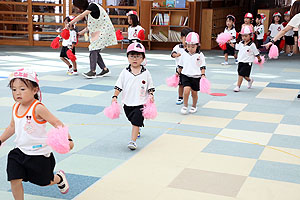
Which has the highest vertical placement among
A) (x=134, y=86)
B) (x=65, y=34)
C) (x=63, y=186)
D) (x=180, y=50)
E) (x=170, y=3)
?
(x=170, y=3)

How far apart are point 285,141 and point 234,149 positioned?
0.83 meters

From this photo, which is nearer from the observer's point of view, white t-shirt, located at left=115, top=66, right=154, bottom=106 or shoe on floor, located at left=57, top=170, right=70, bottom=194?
shoe on floor, located at left=57, top=170, right=70, bottom=194

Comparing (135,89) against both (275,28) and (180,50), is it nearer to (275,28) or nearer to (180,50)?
(180,50)

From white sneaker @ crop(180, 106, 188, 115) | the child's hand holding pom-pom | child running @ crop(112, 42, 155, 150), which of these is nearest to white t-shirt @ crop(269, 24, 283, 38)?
white sneaker @ crop(180, 106, 188, 115)

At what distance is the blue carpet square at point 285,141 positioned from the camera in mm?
5586

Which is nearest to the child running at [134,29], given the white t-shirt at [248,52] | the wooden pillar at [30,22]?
the white t-shirt at [248,52]

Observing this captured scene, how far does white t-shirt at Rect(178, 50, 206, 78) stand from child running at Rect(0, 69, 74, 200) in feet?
12.4

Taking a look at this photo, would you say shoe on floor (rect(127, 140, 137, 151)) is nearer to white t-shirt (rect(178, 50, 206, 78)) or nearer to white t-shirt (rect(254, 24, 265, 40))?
white t-shirt (rect(178, 50, 206, 78))

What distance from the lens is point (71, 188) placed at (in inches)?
161

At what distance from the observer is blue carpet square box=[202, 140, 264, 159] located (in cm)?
520

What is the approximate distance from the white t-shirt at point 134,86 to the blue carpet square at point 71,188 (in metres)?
1.27

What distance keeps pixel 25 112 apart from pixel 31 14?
13956mm

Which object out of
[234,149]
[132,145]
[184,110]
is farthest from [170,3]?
[132,145]

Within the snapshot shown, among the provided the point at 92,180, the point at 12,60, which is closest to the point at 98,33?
the point at 12,60
